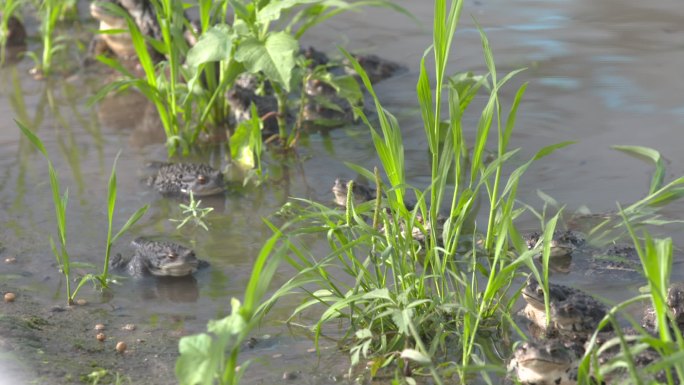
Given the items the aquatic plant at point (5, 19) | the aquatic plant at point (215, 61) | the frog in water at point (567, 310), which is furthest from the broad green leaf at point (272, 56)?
the aquatic plant at point (5, 19)

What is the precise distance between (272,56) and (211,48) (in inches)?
12.2

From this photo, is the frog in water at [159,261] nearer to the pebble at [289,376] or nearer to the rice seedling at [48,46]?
the pebble at [289,376]

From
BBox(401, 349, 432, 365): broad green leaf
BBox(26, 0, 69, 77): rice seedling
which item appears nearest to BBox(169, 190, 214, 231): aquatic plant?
BBox(401, 349, 432, 365): broad green leaf

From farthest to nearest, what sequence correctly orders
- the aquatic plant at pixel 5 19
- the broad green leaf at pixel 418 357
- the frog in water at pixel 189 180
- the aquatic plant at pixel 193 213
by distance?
1. the aquatic plant at pixel 5 19
2. the frog in water at pixel 189 180
3. the aquatic plant at pixel 193 213
4. the broad green leaf at pixel 418 357

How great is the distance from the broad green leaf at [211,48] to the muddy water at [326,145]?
79 cm

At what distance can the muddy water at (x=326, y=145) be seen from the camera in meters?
4.35

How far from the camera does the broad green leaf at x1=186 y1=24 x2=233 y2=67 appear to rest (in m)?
5.02

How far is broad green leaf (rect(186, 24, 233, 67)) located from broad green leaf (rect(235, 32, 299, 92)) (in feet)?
0.21

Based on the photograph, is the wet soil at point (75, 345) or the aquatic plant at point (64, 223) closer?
the wet soil at point (75, 345)

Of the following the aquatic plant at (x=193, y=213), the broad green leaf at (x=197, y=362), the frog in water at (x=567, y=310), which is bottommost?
the aquatic plant at (x=193, y=213)

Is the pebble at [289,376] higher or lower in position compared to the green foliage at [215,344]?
lower

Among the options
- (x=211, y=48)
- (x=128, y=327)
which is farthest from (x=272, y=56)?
(x=128, y=327)

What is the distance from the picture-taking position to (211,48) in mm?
5055

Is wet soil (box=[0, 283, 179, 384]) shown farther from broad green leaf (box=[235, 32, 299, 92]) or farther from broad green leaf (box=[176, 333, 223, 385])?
broad green leaf (box=[235, 32, 299, 92])
